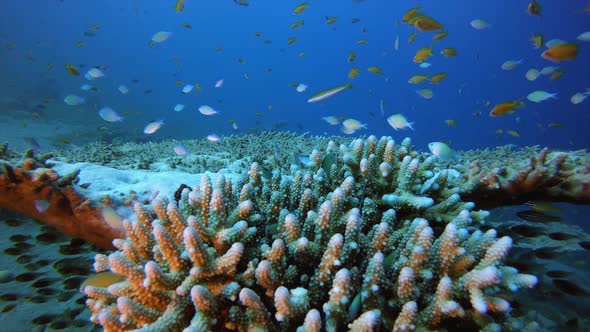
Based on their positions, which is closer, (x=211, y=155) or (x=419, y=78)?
(x=211, y=155)

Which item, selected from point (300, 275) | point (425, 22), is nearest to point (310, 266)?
point (300, 275)

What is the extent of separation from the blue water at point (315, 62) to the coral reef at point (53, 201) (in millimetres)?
31793

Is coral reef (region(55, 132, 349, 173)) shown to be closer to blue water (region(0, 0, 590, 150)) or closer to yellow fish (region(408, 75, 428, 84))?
yellow fish (region(408, 75, 428, 84))

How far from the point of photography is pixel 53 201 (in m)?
3.74

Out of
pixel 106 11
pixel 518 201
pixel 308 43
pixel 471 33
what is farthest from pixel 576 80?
pixel 106 11

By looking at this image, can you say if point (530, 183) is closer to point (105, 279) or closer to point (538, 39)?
point (105, 279)

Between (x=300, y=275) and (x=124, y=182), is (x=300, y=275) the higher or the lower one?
the lower one

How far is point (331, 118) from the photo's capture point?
9836 mm

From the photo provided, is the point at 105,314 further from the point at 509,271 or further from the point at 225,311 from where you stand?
the point at 509,271

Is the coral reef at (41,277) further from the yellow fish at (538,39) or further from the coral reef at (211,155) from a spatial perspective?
the yellow fish at (538,39)

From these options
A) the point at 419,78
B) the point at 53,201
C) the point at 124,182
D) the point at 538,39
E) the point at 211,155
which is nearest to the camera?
the point at 53,201

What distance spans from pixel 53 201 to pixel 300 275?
3.45 m

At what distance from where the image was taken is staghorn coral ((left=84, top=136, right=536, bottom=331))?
1883 millimetres

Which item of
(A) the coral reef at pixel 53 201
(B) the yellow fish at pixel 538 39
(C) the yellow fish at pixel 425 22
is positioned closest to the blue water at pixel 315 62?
(C) the yellow fish at pixel 425 22
